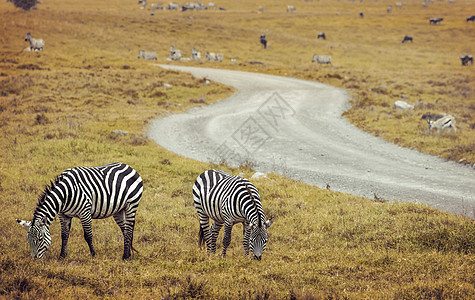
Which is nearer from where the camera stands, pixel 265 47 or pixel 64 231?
pixel 64 231

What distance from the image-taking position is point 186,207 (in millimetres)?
12297

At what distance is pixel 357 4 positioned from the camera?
131 metres

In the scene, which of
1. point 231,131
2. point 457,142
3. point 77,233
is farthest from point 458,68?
A: point 77,233

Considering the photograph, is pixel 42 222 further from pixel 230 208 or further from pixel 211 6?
pixel 211 6

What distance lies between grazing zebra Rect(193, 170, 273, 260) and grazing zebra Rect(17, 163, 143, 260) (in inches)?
61.9

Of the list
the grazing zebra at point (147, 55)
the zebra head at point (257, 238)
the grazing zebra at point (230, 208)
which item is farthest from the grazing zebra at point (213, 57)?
the zebra head at point (257, 238)

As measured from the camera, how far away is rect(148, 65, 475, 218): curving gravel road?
14.8 meters

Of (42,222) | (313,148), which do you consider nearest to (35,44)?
(313,148)

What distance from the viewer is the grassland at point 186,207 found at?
664cm

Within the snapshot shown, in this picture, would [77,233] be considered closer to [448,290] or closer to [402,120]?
[448,290]

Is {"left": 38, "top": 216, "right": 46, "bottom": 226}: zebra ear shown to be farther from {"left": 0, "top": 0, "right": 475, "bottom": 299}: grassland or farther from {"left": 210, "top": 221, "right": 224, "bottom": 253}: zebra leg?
{"left": 210, "top": 221, "right": 224, "bottom": 253}: zebra leg

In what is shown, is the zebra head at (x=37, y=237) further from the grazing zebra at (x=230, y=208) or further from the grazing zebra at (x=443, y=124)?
the grazing zebra at (x=443, y=124)

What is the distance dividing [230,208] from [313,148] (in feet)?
43.5

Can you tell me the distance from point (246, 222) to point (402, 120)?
20.5m
